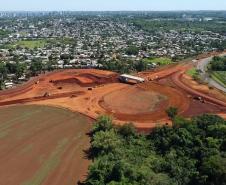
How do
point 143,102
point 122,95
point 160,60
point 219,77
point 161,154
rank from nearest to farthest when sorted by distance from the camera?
point 161,154 → point 143,102 → point 122,95 → point 219,77 → point 160,60

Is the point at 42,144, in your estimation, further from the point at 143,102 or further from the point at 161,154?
the point at 143,102

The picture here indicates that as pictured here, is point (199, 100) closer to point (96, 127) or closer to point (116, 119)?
point (116, 119)

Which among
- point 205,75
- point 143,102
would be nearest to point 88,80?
point 143,102

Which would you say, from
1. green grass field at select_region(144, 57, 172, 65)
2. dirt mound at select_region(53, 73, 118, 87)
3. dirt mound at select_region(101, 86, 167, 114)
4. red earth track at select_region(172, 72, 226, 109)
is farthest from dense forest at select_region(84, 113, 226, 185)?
green grass field at select_region(144, 57, 172, 65)

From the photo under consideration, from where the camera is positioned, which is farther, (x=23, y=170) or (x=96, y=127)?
(x=96, y=127)

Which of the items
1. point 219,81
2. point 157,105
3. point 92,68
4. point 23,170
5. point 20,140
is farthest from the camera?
point 92,68

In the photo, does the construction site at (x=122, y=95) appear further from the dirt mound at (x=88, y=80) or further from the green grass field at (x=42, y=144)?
the green grass field at (x=42, y=144)

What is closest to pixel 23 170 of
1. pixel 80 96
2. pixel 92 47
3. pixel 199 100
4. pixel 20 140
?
pixel 20 140

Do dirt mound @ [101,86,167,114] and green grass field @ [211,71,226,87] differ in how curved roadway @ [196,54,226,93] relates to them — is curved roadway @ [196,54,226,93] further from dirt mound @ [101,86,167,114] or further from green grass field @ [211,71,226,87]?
dirt mound @ [101,86,167,114]
